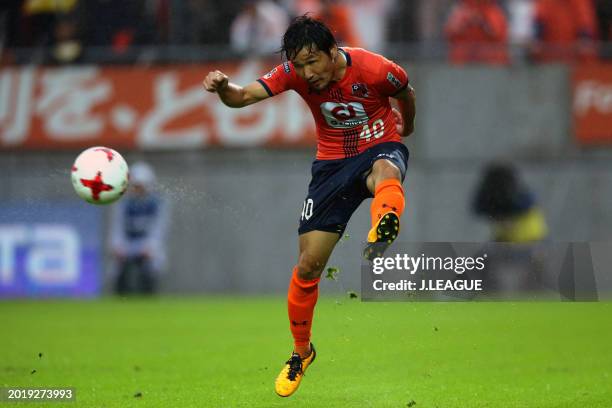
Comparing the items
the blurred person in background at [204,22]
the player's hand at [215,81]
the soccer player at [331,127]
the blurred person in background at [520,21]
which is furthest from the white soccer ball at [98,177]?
the blurred person in background at [520,21]

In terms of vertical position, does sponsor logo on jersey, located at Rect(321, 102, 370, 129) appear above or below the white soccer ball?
above

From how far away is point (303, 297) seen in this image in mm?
7125

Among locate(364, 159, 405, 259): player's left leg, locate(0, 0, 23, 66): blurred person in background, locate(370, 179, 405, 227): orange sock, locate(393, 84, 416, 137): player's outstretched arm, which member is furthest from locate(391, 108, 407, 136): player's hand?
locate(0, 0, 23, 66): blurred person in background

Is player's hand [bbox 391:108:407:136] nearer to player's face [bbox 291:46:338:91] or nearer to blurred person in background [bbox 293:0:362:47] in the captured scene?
player's face [bbox 291:46:338:91]

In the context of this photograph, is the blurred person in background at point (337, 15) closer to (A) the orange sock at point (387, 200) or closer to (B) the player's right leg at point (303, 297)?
(B) the player's right leg at point (303, 297)

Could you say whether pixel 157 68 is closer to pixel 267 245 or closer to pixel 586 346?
pixel 267 245

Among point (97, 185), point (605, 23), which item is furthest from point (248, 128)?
point (97, 185)

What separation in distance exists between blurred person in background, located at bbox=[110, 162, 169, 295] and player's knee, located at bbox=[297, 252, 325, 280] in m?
8.41

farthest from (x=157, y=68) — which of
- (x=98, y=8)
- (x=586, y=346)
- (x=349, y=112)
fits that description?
(x=349, y=112)

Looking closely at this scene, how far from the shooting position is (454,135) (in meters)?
15.6

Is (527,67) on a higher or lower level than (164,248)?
higher

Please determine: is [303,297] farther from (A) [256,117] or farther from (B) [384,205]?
(A) [256,117]

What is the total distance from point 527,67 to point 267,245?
14.7 ft

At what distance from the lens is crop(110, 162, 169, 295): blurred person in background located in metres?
15.3
